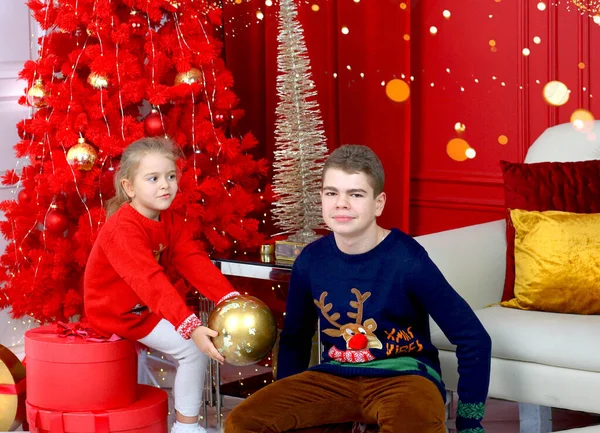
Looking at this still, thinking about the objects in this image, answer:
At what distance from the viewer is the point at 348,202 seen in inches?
83.2

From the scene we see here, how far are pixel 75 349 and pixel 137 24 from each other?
1.19 meters

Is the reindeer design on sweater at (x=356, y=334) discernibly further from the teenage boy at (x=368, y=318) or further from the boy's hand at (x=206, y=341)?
the boy's hand at (x=206, y=341)

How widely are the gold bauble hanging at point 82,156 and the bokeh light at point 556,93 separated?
1585 mm

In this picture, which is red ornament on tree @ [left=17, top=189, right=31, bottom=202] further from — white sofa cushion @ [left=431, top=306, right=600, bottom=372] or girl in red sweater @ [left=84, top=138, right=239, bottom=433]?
white sofa cushion @ [left=431, top=306, right=600, bottom=372]

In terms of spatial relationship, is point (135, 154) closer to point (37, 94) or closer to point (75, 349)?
point (75, 349)

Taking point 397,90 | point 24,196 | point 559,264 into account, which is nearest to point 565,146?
point 559,264

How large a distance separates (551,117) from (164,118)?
1.36 meters

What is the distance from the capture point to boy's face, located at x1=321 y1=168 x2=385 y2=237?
2.11 meters

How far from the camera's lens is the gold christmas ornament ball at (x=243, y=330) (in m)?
2.25

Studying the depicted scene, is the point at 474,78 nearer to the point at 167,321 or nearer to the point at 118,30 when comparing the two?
the point at 118,30

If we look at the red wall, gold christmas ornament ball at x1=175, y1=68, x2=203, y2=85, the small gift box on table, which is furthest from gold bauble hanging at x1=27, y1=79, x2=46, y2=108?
the red wall

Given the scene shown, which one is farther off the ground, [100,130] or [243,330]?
[100,130]

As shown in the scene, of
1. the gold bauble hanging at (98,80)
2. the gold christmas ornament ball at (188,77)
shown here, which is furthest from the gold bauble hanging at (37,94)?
the gold christmas ornament ball at (188,77)

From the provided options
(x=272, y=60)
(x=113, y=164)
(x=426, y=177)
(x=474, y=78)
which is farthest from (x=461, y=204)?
(x=113, y=164)
